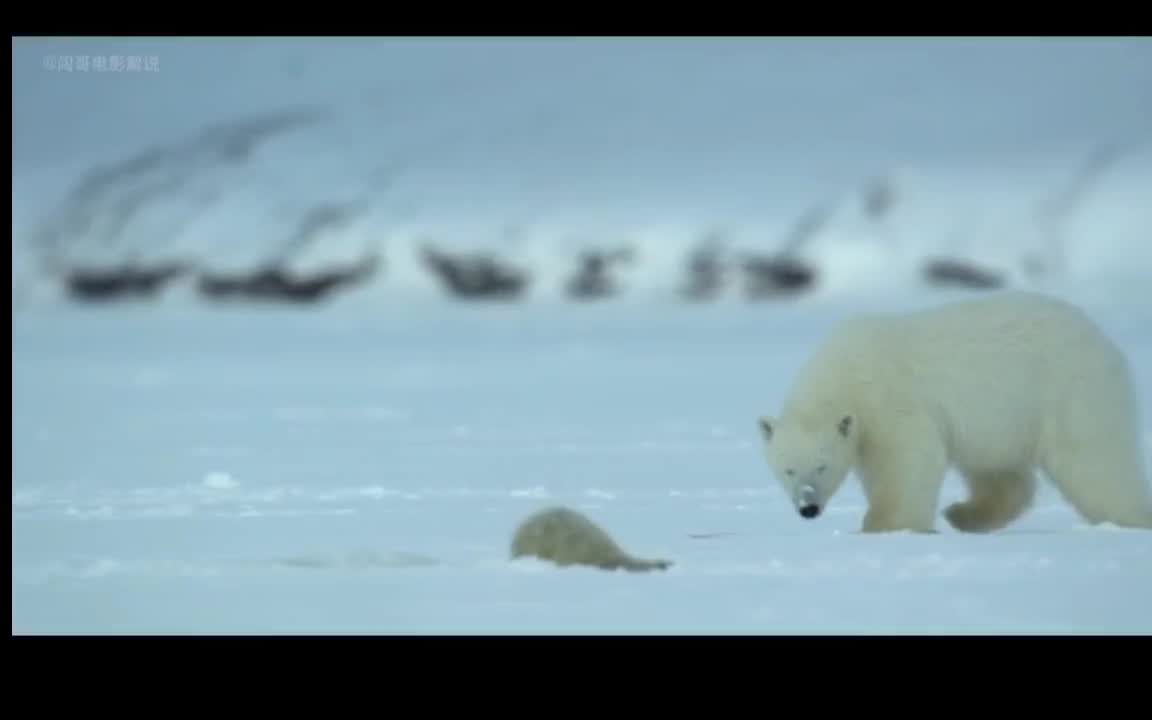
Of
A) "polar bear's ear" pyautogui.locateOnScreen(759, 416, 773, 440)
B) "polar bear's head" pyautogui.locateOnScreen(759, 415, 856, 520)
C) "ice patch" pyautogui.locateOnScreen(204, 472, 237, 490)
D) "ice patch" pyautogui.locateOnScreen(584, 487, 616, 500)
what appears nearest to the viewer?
"polar bear's head" pyautogui.locateOnScreen(759, 415, 856, 520)

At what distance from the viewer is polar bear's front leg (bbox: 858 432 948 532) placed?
262 inches

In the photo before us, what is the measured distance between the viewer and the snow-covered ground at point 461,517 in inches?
213

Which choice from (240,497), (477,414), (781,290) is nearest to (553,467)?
(240,497)

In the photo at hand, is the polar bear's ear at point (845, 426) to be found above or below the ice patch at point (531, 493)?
below

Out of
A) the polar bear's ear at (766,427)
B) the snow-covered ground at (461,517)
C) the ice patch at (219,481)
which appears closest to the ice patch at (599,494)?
the snow-covered ground at (461,517)

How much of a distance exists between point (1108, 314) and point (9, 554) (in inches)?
574

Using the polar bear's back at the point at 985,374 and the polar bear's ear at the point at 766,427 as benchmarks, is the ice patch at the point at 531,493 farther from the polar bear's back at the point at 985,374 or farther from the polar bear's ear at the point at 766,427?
the polar bear's back at the point at 985,374

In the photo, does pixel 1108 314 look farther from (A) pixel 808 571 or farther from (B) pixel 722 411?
(A) pixel 808 571

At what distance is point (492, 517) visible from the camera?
24.1ft

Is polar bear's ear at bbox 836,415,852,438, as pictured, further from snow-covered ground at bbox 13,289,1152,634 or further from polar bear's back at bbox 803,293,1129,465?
snow-covered ground at bbox 13,289,1152,634

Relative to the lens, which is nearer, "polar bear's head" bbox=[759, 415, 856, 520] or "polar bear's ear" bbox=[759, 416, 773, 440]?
"polar bear's head" bbox=[759, 415, 856, 520]

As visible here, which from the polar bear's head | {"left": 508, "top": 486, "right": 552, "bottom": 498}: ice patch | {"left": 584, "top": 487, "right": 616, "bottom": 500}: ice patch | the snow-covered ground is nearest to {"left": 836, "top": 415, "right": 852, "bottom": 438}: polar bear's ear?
the polar bear's head

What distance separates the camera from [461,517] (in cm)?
734

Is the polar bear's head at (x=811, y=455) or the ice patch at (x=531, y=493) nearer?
the polar bear's head at (x=811, y=455)
